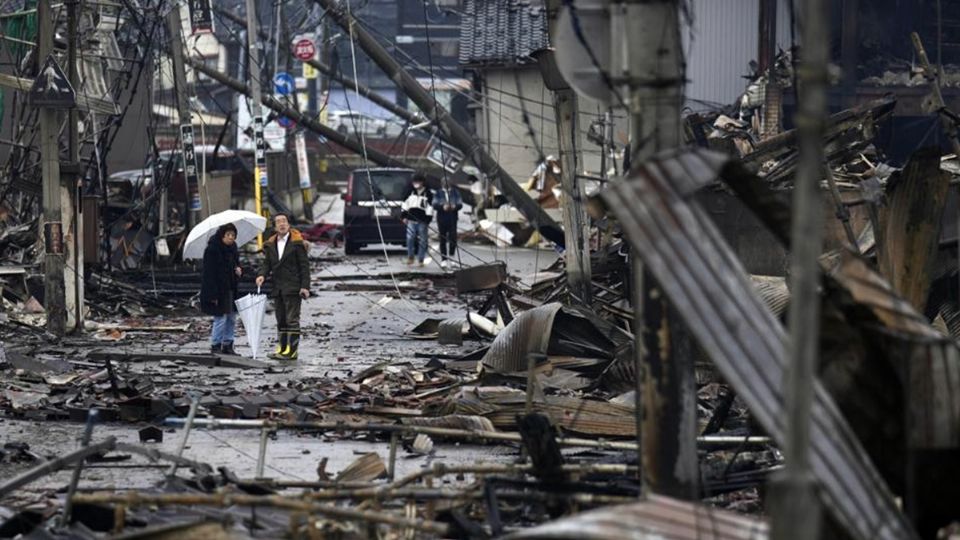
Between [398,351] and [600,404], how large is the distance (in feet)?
25.2

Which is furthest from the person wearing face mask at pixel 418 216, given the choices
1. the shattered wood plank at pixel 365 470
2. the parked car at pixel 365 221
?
the shattered wood plank at pixel 365 470

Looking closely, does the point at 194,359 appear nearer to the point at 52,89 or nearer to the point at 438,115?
the point at 52,89

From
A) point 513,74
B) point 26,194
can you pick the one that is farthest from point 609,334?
point 513,74

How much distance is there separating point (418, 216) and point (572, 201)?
42.4ft

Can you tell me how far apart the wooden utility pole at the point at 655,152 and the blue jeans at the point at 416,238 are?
25.5 m

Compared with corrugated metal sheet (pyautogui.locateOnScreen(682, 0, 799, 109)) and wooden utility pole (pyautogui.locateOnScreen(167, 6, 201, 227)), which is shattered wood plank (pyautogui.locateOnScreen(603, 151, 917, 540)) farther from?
corrugated metal sheet (pyautogui.locateOnScreen(682, 0, 799, 109))

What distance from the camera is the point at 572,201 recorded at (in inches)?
834

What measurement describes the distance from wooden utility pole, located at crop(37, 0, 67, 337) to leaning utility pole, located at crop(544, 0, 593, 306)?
258 inches

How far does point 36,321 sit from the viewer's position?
75.0 ft

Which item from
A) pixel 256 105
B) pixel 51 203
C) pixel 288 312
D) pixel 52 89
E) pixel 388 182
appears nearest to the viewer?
pixel 288 312

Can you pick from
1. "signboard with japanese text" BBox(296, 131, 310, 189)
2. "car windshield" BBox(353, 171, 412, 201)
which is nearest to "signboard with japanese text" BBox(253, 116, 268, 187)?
"car windshield" BBox(353, 171, 412, 201)

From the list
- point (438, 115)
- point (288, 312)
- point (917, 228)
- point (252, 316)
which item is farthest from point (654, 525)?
point (438, 115)

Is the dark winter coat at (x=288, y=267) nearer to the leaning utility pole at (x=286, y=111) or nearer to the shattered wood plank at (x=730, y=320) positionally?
the leaning utility pole at (x=286, y=111)

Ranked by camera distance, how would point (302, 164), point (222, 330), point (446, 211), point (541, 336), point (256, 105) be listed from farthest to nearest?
point (302, 164) < point (446, 211) < point (256, 105) < point (222, 330) < point (541, 336)
